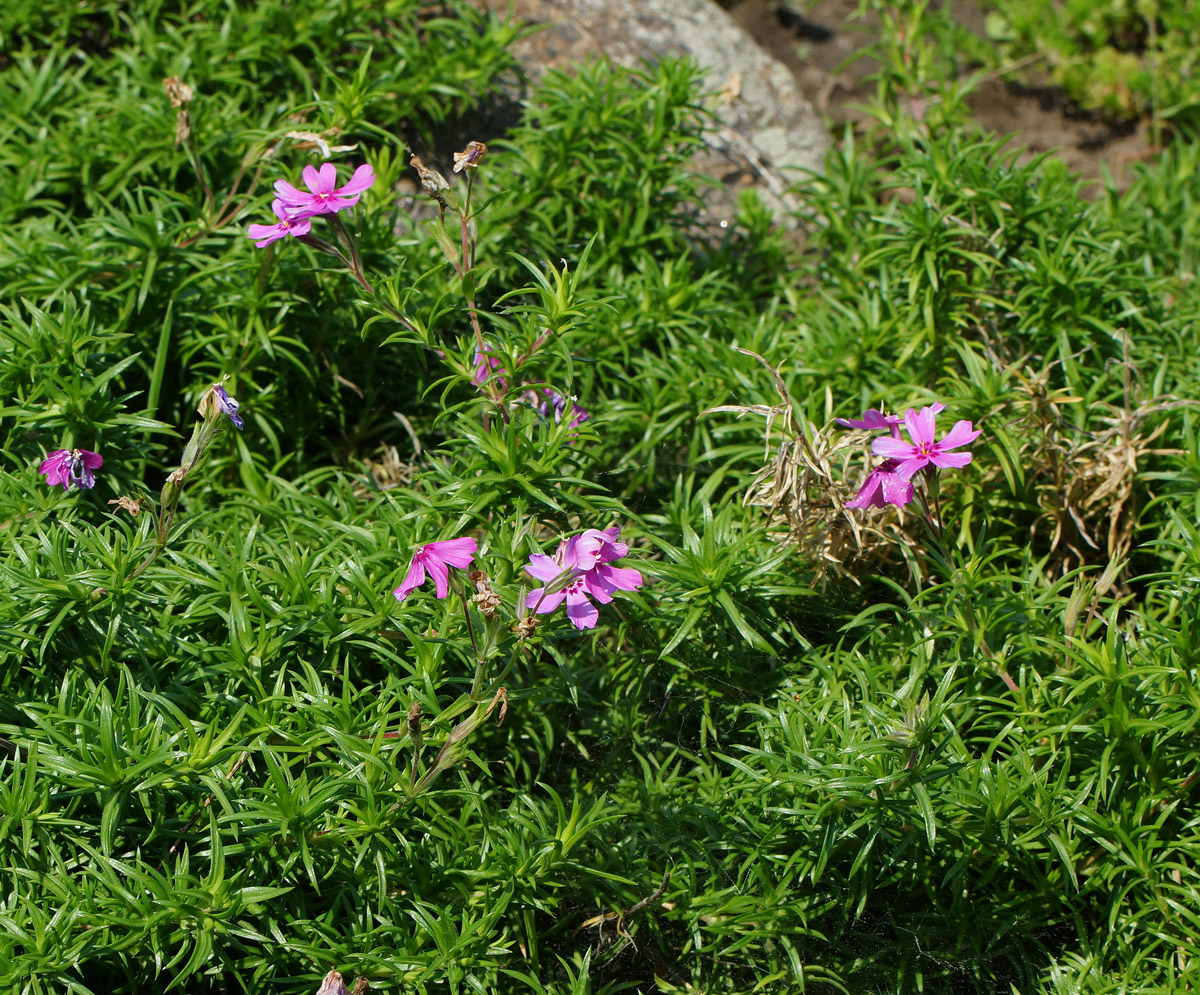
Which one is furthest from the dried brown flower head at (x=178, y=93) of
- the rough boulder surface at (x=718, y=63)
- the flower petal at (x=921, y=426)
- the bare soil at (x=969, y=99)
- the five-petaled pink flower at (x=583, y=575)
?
the bare soil at (x=969, y=99)

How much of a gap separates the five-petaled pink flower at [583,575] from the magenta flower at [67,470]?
1104 mm

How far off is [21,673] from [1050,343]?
273 centimetres

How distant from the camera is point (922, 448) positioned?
6.53 feet

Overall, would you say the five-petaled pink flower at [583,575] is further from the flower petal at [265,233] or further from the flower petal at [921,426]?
the flower petal at [265,233]

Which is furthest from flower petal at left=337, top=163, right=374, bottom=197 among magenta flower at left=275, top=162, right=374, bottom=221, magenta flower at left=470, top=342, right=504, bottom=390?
magenta flower at left=470, top=342, right=504, bottom=390

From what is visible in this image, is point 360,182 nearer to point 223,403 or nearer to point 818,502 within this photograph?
point 223,403

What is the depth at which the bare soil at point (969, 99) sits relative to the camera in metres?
4.14

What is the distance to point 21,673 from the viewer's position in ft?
7.29

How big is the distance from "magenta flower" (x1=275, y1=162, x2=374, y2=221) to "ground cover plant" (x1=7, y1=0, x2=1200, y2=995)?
15 mm

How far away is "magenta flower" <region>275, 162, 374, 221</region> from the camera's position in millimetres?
2234

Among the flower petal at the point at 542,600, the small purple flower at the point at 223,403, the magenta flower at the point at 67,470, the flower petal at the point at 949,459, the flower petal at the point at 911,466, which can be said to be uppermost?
the flower petal at the point at 949,459

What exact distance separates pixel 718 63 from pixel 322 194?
2.24m

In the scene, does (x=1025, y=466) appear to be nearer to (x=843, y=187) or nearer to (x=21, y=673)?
(x=843, y=187)

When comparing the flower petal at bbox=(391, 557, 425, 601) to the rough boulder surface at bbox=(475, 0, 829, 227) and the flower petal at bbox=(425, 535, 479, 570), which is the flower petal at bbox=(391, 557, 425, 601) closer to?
the flower petal at bbox=(425, 535, 479, 570)
